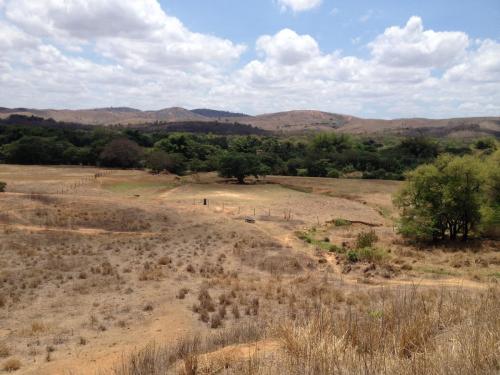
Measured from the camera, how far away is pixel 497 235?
1253 inches

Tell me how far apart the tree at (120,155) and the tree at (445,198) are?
2443 inches

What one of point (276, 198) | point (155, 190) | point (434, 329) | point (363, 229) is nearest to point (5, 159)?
point (155, 190)

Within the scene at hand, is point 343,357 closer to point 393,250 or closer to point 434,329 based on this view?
point 434,329

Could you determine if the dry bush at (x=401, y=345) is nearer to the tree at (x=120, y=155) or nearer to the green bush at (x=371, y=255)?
the green bush at (x=371, y=255)

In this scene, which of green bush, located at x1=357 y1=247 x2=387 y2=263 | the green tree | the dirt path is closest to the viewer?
green bush, located at x1=357 y1=247 x2=387 y2=263

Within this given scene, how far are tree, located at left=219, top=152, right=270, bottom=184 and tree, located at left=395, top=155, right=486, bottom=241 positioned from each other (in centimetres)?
3523

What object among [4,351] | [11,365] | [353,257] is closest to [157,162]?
[353,257]

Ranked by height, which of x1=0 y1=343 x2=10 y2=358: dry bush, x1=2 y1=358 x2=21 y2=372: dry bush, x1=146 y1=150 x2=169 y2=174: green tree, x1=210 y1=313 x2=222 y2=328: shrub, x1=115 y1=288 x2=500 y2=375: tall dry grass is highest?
x1=115 y1=288 x2=500 y2=375: tall dry grass

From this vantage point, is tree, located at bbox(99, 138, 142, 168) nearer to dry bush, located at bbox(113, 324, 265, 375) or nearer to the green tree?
the green tree

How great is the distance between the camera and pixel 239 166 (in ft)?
212

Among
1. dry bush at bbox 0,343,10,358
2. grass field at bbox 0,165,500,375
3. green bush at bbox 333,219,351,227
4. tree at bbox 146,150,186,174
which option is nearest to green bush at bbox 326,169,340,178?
tree at bbox 146,150,186,174

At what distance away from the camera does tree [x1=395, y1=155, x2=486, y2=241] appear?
29.6 meters

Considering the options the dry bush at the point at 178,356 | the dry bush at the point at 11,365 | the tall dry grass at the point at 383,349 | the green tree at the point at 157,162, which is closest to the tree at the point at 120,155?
the green tree at the point at 157,162

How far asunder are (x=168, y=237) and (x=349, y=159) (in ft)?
218
